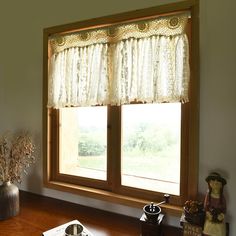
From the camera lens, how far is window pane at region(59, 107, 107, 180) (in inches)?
67.6

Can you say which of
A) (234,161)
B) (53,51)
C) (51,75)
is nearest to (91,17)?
(53,51)

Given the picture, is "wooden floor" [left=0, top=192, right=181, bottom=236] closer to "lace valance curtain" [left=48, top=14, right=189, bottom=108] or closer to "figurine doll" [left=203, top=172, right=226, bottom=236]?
"figurine doll" [left=203, top=172, right=226, bottom=236]

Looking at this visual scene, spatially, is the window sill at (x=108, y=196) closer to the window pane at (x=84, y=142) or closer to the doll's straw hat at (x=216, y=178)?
the window pane at (x=84, y=142)

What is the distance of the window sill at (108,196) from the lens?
55.3 inches

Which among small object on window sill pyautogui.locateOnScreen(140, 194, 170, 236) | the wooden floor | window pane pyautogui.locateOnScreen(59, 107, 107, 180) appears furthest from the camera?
window pane pyautogui.locateOnScreen(59, 107, 107, 180)

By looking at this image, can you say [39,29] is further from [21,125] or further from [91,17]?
[21,125]

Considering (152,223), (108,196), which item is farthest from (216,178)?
(108,196)

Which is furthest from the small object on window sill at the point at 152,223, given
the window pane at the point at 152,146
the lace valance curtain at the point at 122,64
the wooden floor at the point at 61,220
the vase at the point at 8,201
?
the vase at the point at 8,201

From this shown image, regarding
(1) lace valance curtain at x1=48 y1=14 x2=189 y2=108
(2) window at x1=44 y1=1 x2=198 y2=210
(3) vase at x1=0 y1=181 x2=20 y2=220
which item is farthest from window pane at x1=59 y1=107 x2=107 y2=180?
(3) vase at x1=0 y1=181 x2=20 y2=220

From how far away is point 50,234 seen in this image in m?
1.28

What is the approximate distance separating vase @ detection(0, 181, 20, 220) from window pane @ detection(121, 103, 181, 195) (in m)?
0.72

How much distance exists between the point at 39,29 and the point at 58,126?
2.54 ft

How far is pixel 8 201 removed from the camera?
1.54 m

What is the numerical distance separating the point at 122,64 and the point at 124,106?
278mm
